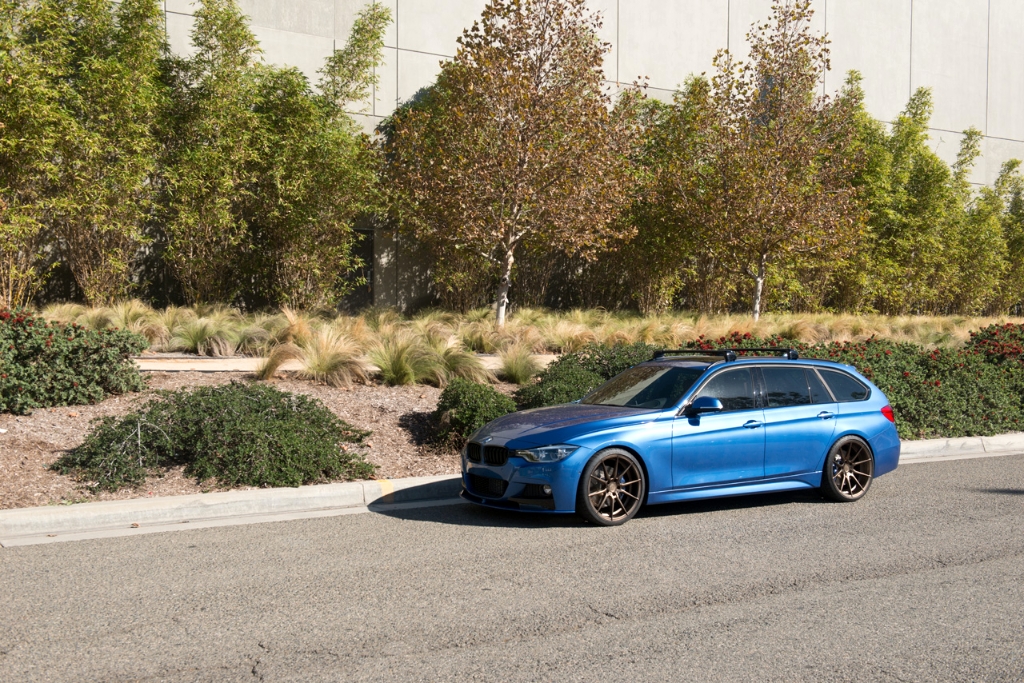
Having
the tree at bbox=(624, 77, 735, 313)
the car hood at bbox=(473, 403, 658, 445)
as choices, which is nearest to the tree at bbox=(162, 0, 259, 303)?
the tree at bbox=(624, 77, 735, 313)

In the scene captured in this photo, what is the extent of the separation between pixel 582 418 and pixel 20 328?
7.19 m

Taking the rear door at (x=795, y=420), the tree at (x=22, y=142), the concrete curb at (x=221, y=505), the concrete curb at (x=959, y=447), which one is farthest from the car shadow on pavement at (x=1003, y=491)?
the tree at (x=22, y=142)

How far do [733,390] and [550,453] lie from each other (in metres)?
2.00

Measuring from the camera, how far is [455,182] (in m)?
20.3

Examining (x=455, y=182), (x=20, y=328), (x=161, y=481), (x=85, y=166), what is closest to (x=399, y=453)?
(x=161, y=481)

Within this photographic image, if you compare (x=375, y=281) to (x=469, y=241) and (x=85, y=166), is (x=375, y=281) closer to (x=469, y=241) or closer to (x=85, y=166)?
(x=469, y=241)

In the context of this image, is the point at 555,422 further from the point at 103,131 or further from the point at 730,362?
the point at 103,131

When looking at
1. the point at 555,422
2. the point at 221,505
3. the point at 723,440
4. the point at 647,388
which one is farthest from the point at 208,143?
the point at 723,440

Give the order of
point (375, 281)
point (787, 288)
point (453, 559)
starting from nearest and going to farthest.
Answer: point (453, 559) → point (375, 281) → point (787, 288)

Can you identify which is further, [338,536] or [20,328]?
[20,328]

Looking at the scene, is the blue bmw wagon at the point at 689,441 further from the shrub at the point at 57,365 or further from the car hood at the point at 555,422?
the shrub at the point at 57,365

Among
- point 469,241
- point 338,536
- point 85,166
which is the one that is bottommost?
point 338,536

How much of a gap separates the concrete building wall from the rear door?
57.8 feet

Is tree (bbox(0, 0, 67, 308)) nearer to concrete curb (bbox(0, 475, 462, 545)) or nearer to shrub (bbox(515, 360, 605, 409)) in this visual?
shrub (bbox(515, 360, 605, 409))
